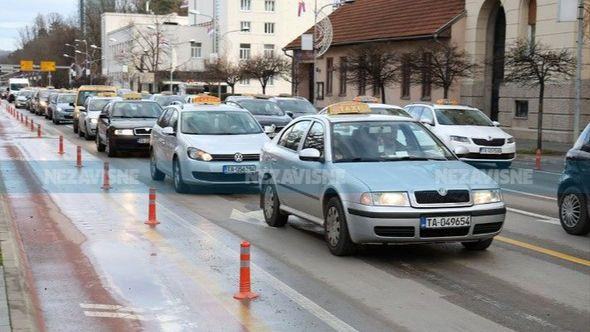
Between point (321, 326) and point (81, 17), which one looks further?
point (81, 17)

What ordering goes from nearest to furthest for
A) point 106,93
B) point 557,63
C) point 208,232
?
point 208,232
point 557,63
point 106,93

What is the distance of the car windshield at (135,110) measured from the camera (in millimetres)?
22234

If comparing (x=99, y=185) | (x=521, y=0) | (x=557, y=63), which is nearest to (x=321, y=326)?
(x=99, y=185)

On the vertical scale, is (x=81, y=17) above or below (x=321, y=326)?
above

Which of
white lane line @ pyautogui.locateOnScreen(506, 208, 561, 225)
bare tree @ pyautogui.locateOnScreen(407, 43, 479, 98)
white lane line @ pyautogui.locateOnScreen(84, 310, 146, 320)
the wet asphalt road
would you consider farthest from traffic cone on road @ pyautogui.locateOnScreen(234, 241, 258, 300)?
bare tree @ pyautogui.locateOnScreen(407, 43, 479, 98)

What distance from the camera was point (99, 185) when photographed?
49.3 ft

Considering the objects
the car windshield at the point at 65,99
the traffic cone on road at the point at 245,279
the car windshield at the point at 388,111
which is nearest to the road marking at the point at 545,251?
the traffic cone on road at the point at 245,279

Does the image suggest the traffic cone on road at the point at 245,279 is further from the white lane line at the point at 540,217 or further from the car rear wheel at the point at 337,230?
the white lane line at the point at 540,217

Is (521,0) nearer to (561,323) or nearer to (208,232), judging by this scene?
(208,232)

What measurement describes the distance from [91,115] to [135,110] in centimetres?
655

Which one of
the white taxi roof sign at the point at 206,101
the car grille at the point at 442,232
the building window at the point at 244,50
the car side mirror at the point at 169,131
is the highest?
the building window at the point at 244,50

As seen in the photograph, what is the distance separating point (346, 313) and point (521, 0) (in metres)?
29.0

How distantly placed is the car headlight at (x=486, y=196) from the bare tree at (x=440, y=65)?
910 inches

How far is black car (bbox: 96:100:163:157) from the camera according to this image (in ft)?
69.4
